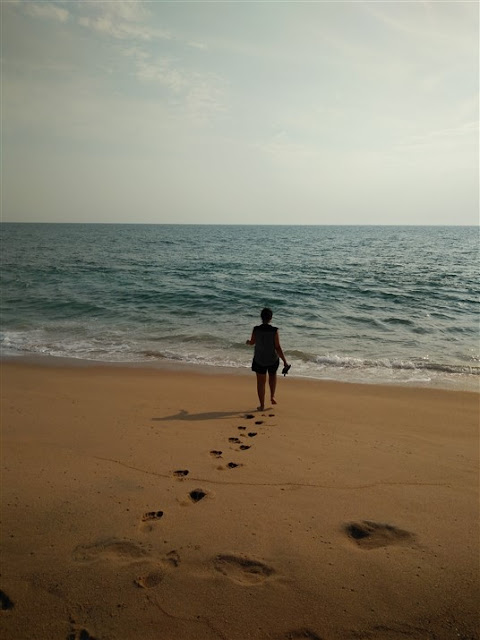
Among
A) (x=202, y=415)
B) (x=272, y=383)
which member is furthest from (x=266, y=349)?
(x=202, y=415)

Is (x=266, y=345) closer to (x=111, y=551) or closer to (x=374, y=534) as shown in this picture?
(x=374, y=534)

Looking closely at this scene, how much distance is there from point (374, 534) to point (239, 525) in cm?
114

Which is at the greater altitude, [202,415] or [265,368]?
[265,368]

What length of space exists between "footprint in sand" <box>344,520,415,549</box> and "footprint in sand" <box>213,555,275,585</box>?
833 millimetres

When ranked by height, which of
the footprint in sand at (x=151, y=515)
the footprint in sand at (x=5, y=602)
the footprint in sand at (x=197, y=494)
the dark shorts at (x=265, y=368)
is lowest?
the footprint in sand at (x=5, y=602)

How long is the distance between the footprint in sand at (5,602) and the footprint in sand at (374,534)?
2568mm

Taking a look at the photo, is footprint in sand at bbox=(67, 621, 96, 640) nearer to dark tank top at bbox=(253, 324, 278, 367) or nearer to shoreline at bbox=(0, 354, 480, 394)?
dark tank top at bbox=(253, 324, 278, 367)

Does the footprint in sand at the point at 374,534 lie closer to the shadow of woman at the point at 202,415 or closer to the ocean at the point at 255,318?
the shadow of woman at the point at 202,415

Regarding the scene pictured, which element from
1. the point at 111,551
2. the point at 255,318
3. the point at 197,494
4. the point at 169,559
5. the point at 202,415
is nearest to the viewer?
the point at 169,559

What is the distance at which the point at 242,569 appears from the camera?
3.09 metres

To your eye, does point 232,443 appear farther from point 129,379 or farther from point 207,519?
point 129,379

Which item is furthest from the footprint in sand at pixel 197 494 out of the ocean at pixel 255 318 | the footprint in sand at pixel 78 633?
the ocean at pixel 255 318

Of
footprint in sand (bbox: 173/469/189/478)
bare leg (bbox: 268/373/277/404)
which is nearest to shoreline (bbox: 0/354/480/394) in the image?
bare leg (bbox: 268/373/277/404)

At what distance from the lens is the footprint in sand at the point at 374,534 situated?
11.1 feet
